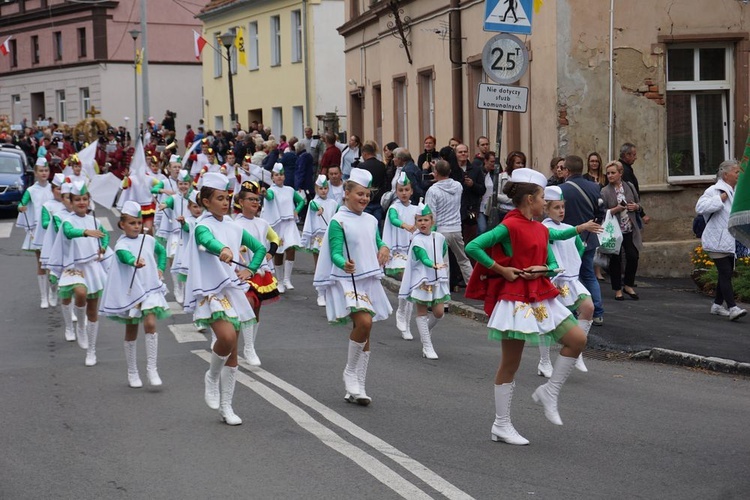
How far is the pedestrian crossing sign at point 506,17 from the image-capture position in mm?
14016

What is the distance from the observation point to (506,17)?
14062 millimetres

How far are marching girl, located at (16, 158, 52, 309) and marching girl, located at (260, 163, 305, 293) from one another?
3.11 metres

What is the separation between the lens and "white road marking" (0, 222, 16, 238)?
2845 cm

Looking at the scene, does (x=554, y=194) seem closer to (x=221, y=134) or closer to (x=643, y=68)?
(x=643, y=68)

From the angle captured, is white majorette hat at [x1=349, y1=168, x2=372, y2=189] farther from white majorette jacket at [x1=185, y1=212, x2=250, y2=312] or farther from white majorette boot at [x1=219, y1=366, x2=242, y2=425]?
white majorette boot at [x1=219, y1=366, x2=242, y2=425]

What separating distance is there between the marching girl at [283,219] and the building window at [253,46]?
2944cm

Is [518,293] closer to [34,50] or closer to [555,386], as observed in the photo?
[555,386]

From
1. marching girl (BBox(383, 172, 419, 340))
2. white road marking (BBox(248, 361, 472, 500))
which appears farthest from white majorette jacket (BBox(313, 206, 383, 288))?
marching girl (BBox(383, 172, 419, 340))

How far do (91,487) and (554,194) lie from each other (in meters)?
4.86

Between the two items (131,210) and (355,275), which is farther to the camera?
(131,210)

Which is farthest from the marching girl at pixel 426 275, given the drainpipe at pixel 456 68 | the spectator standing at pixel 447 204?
the drainpipe at pixel 456 68

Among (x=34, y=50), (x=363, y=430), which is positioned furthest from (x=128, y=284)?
(x=34, y=50)

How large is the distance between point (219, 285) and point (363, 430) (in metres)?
1.55

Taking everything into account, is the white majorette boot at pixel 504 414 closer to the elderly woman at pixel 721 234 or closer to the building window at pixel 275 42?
the elderly woman at pixel 721 234
